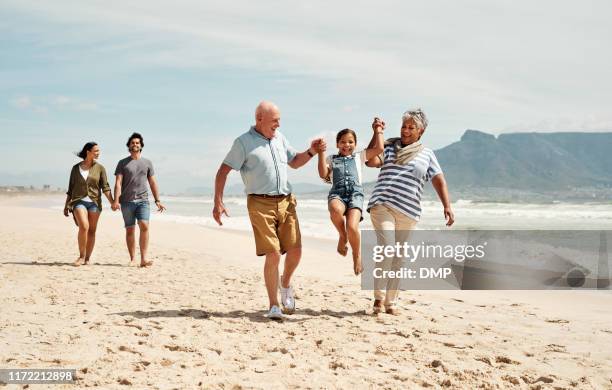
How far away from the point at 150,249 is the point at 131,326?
7344mm

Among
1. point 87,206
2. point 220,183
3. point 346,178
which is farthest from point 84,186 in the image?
point 346,178

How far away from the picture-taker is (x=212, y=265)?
10.1 meters

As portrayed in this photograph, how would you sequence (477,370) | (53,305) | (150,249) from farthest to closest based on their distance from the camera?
(150,249) < (53,305) < (477,370)

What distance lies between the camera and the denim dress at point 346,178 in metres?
5.41

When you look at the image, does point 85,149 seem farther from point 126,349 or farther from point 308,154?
point 126,349

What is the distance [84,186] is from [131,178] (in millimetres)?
780

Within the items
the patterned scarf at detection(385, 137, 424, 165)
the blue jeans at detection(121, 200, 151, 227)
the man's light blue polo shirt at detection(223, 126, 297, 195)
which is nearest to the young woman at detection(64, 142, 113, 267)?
the blue jeans at detection(121, 200, 151, 227)

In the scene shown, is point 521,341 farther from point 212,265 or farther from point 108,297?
point 212,265

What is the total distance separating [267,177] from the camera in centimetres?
522

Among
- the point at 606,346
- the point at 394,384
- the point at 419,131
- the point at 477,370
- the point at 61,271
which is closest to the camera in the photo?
the point at 394,384

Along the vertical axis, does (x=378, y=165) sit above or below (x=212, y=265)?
above

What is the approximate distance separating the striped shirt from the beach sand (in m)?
1.19

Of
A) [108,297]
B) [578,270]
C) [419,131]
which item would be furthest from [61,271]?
[578,270]

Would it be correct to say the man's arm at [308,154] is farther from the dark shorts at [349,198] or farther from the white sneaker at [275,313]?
the white sneaker at [275,313]
